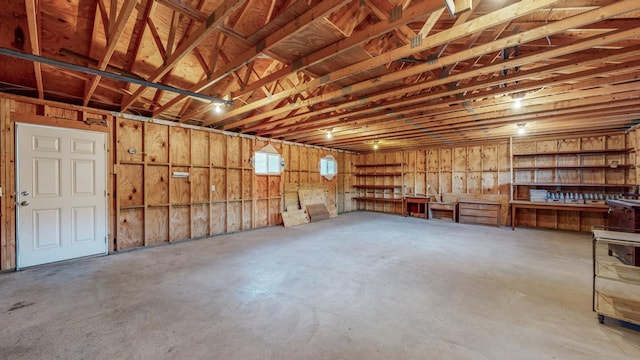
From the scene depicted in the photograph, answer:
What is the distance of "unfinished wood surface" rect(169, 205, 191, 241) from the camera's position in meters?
5.40

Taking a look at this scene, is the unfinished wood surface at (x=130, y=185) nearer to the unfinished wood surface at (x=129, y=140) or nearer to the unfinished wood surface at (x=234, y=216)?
the unfinished wood surface at (x=129, y=140)

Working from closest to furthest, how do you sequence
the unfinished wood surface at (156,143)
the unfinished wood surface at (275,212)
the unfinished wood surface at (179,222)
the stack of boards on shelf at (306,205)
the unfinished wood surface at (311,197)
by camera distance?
the unfinished wood surface at (156,143), the unfinished wood surface at (179,222), the unfinished wood surface at (275,212), the stack of boards on shelf at (306,205), the unfinished wood surface at (311,197)

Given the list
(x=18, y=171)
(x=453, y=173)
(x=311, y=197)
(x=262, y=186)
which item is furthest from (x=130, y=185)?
(x=453, y=173)

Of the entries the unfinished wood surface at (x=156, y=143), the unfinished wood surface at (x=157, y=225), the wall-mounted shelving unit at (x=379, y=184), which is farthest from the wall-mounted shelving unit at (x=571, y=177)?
the unfinished wood surface at (x=156, y=143)

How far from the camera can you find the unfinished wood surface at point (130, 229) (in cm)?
472

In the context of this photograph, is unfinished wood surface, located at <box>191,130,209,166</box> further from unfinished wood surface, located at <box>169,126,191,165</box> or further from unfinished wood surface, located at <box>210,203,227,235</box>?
unfinished wood surface, located at <box>210,203,227,235</box>

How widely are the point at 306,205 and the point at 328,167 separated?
214 centimetres

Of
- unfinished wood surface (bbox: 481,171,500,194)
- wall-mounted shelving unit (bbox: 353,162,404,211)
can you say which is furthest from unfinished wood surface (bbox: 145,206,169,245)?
unfinished wood surface (bbox: 481,171,500,194)

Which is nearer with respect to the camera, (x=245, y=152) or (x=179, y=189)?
(x=179, y=189)

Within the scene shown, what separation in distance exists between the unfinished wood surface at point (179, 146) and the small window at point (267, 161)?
5.85 ft

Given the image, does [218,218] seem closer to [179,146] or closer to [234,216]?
[234,216]

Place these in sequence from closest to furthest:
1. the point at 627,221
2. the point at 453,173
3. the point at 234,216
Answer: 1. the point at 627,221
2. the point at 234,216
3. the point at 453,173

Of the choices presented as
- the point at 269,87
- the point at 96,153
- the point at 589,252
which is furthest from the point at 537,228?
the point at 96,153

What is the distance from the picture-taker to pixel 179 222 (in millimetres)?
5543
